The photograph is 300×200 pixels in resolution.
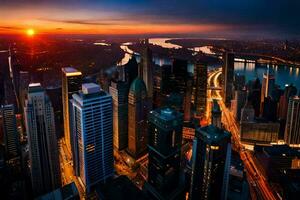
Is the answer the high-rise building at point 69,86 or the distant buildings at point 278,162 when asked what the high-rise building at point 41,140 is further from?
the distant buildings at point 278,162

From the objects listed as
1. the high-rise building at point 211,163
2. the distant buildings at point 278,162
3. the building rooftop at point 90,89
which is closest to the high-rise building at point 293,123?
the distant buildings at point 278,162

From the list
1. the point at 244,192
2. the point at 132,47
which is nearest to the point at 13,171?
the point at 244,192

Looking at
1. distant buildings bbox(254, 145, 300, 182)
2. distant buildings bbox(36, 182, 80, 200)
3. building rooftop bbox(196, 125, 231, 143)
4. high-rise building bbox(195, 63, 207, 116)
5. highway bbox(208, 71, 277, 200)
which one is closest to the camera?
building rooftop bbox(196, 125, 231, 143)

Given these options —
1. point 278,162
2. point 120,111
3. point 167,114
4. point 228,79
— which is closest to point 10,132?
point 120,111

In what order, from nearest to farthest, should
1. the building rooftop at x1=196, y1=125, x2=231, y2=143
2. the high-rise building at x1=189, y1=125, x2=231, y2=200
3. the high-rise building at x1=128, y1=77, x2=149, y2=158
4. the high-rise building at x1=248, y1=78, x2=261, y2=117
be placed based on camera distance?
the building rooftop at x1=196, y1=125, x2=231, y2=143, the high-rise building at x1=189, y1=125, x2=231, y2=200, the high-rise building at x1=128, y1=77, x2=149, y2=158, the high-rise building at x1=248, y1=78, x2=261, y2=117

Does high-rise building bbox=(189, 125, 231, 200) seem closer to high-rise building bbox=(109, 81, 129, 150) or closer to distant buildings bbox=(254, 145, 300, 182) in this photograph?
distant buildings bbox=(254, 145, 300, 182)

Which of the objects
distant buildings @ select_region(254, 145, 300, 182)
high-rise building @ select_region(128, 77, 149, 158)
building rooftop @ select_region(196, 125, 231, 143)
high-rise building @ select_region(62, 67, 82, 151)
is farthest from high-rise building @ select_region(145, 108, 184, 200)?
high-rise building @ select_region(62, 67, 82, 151)

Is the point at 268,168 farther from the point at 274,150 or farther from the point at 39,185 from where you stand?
the point at 39,185
